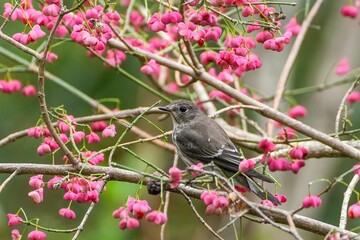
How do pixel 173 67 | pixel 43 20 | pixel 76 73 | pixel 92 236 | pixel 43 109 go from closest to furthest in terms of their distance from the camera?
pixel 43 109, pixel 43 20, pixel 173 67, pixel 92 236, pixel 76 73

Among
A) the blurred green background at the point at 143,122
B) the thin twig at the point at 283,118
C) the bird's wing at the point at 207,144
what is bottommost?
the blurred green background at the point at 143,122

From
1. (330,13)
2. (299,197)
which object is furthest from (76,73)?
(330,13)

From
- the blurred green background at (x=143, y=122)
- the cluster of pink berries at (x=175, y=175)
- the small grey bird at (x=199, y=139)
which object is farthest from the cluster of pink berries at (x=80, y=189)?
the blurred green background at (x=143, y=122)

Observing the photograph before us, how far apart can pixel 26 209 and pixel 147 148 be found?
158 cm

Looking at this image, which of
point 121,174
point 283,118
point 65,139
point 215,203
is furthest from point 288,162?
point 65,139

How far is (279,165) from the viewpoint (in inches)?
178

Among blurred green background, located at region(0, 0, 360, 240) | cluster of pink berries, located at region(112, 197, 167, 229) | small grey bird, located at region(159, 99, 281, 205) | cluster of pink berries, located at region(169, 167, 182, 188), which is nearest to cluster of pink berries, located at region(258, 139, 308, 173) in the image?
small grey bird, located at region(159, 99, 281, 205)

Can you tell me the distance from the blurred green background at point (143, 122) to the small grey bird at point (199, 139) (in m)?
1.33

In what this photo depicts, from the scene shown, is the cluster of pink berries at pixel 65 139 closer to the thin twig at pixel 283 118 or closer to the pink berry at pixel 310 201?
the thin twig at pixel 283 118

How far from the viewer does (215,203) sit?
3627 mm

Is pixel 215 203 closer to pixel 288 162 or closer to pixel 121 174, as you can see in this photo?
pixel 121 174

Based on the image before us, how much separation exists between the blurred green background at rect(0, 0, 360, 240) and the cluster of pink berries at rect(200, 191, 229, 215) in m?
3.41

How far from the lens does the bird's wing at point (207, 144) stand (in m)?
5.68

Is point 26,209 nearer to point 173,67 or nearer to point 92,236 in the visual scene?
point 92,236
